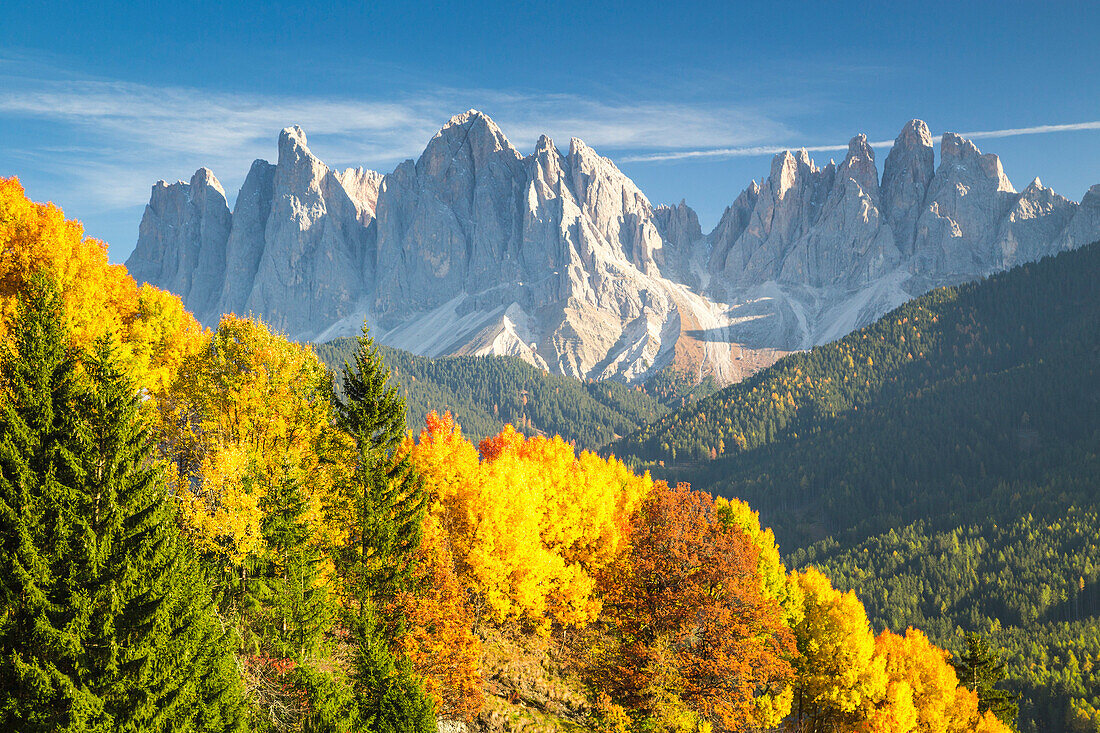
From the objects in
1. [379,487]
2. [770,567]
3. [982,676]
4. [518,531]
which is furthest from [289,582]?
[982,676]

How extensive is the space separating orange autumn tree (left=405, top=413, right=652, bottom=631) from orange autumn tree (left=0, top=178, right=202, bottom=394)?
42.2 feet

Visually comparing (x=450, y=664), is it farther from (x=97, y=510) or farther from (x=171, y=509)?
(x=97, y=510)

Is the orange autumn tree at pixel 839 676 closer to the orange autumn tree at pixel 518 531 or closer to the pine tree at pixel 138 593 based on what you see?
the orange autumn tree at pixel 518 531

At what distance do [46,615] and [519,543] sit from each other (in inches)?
817

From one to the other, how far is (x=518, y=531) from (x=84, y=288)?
22.9 metres

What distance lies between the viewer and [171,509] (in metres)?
22.9

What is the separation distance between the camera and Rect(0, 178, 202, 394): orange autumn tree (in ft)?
95.6

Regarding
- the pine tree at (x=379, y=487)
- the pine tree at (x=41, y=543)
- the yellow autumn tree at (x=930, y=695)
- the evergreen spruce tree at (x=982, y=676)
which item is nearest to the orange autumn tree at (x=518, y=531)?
the pine tree at (x=379, y=487)

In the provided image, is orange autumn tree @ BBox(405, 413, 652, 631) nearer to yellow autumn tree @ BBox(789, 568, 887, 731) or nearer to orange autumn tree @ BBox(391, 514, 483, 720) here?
orange autumn tree @ BBox(391, 514, 483, 720)

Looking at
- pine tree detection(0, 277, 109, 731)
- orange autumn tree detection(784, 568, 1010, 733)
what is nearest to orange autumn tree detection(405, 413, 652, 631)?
pine tree detection(0, 277, 109, 731)

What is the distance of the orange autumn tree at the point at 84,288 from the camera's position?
2914 centimetres

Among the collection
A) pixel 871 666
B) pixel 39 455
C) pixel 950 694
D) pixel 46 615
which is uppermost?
pixel 39 455

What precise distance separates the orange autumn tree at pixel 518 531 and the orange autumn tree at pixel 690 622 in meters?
5.24

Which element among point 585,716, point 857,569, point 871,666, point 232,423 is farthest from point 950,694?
point 857,569
